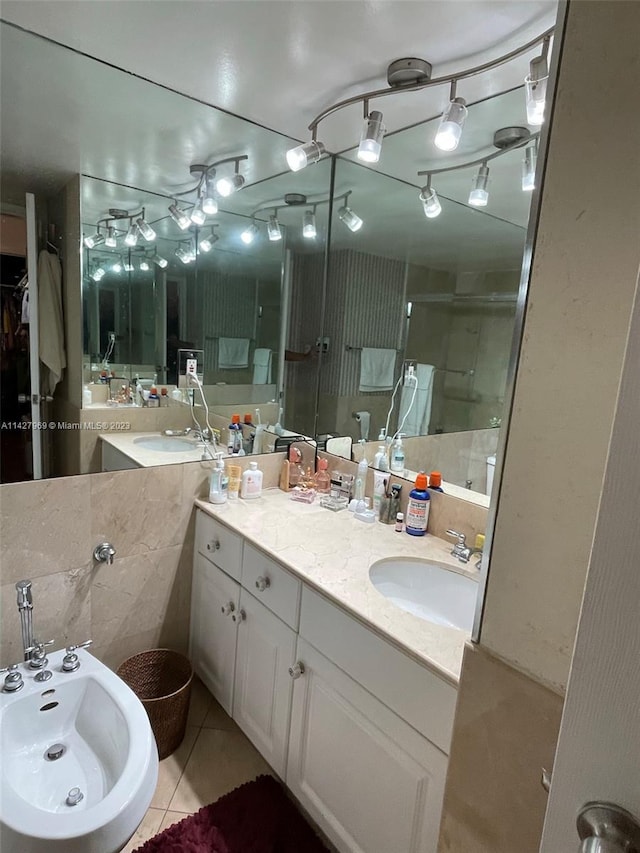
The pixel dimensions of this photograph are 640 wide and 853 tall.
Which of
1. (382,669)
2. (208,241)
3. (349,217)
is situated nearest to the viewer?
(382,669)

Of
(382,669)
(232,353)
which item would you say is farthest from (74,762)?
(232,353)

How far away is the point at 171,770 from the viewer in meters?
1.61

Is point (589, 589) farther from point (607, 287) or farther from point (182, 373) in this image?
point (182, 373)

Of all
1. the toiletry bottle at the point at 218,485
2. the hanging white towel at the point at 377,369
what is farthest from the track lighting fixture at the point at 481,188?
the toiletry bottle at the point at 218,485

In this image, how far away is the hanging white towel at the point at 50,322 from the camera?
158cm

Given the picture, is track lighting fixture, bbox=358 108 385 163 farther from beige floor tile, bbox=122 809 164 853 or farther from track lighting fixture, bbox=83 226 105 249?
beige floor tile, bbox=122 809 164 853

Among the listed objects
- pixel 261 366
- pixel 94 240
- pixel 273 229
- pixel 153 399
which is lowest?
pixel 153 399

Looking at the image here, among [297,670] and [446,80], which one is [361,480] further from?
[446,80]

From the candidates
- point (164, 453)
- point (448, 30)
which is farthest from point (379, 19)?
point (164, 453)

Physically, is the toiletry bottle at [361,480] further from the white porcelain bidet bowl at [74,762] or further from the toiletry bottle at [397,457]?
the white porcelain bidet bowl at [74,762]

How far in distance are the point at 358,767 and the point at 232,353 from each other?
168 cm

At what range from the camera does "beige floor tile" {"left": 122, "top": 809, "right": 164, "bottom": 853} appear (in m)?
1.36

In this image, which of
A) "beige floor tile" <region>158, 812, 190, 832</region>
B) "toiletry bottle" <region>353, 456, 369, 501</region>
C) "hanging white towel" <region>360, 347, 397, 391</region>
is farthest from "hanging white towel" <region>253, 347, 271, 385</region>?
"beige floor tile" <region>158, 812, 190, 832</region>

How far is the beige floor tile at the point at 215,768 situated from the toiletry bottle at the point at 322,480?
996 millimetres
